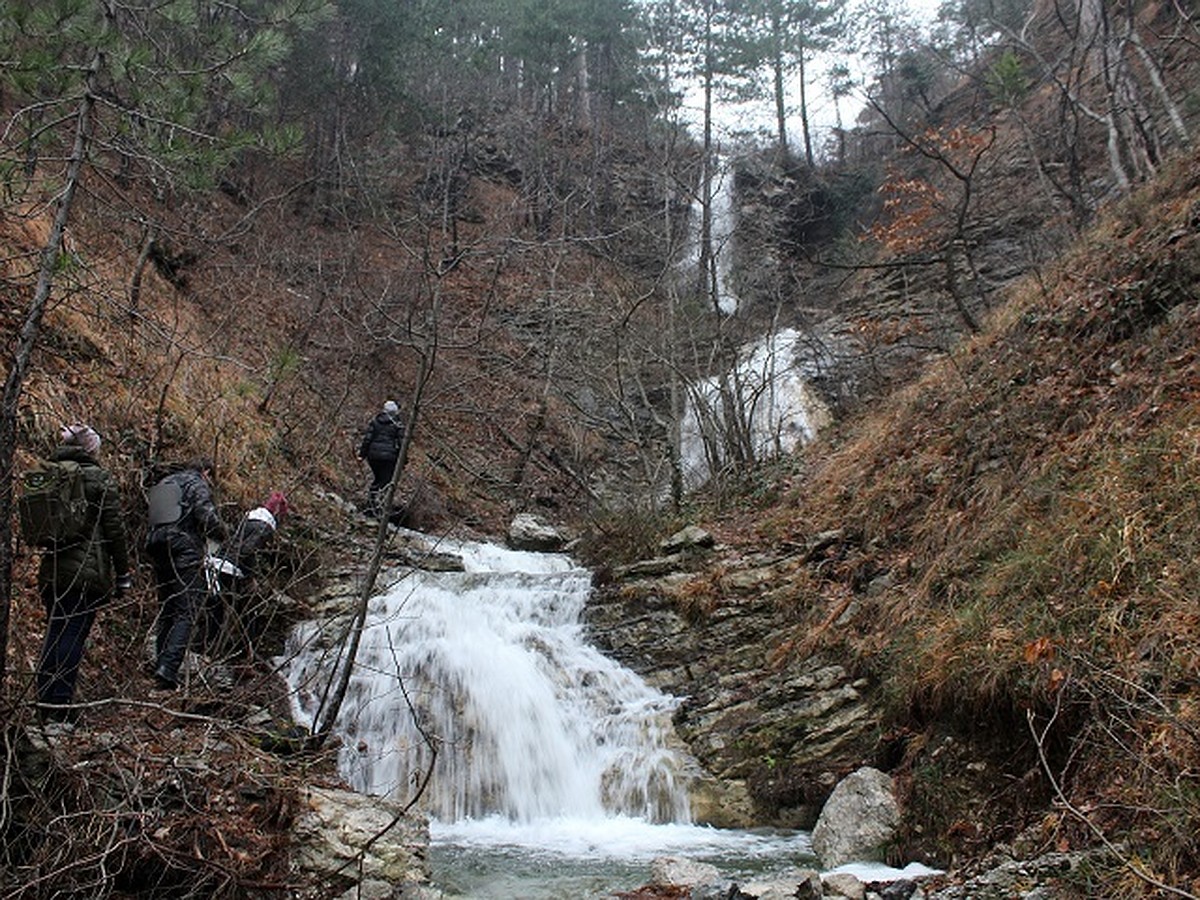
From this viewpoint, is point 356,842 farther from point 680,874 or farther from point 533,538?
point 533,538

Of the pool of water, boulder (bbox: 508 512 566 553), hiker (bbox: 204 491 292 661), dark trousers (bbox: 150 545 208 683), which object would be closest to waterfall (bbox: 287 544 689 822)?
the pool of water

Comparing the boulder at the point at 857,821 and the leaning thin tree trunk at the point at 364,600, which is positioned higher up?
the leaning thin tree trunk at the point at 364,600

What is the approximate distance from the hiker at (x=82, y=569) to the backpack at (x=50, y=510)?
55 mm

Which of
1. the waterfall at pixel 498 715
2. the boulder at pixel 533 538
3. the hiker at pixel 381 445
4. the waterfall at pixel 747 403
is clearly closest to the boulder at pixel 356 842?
the waterfall at pixel 498 715

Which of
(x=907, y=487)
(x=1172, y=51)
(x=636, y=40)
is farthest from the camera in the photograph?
(x=636, y=40)

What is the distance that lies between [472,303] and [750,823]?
50.5 ft

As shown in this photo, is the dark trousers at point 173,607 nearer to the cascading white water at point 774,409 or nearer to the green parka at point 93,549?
the green parka at point 93,549

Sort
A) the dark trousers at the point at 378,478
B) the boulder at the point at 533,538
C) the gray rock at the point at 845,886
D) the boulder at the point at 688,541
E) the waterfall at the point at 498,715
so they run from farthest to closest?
the boulder at the point at 533,538, the dark trousers at the point at 378,478, the boulder at the point at 688,541, the waterfall at the point at 498,715, the gray rock at the point at 845,886

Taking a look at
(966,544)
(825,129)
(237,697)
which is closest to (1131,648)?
(966,544)

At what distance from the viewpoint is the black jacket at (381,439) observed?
35.9ft

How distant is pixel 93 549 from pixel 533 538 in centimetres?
838

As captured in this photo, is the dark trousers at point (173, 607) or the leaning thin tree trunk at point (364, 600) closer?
the leaning thin tree trunk at point (364, 600)

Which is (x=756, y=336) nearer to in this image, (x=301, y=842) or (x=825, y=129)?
(x=301, y=842)

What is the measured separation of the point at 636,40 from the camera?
2739 centimetres
